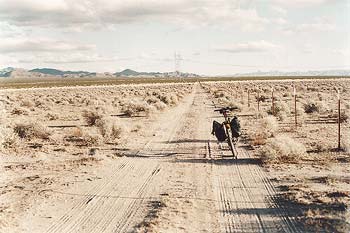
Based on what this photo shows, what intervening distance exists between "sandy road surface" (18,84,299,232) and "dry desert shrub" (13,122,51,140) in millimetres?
6888

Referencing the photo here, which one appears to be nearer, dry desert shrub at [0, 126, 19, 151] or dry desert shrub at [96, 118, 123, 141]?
dry desert shrub at [0, 126, 19, 151]

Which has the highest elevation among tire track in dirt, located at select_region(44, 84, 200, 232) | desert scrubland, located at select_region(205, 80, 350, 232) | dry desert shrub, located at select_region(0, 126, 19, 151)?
dry desert shrub, located at select_region(0, 126, 19, 151)

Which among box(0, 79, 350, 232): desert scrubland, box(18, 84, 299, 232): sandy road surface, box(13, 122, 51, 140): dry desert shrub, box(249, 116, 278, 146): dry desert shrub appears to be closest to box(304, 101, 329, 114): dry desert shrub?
box(249, 116, 278, 146): dry desert shrub

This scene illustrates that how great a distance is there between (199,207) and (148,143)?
9.92 metres

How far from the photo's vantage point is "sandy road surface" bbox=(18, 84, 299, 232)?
884cm

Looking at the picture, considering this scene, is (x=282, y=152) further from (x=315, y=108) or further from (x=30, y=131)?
(x=315, y=108)

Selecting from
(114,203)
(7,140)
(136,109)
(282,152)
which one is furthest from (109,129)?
(136,109)

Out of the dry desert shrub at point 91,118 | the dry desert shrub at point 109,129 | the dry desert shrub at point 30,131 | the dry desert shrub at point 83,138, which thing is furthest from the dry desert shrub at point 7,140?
the dry desert shrub at point 91,118

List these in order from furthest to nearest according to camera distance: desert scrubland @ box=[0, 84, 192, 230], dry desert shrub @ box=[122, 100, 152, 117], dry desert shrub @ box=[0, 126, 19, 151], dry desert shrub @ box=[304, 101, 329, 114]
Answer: dry desert shrub @ box=[122, 100, 152, 117]
dry desert shrub @ box=[304, 101, 329, 114]
dry desert shrub @ box=[0, 126, 19, 151]
desert scrubland @ box=[0, 84, 192, 230]

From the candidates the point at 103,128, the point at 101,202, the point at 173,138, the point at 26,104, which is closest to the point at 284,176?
the point at 101,202

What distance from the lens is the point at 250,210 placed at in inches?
377

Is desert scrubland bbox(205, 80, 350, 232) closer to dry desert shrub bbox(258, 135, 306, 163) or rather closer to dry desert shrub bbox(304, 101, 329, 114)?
dry desert shrub bbox(258, 135, 306, 163)

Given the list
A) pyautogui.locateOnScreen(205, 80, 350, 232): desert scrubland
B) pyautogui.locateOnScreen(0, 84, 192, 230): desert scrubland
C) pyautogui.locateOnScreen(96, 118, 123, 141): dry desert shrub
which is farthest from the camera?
pyautogui.locateOnScreen(96, 118, 123, 141): dry desert shrub

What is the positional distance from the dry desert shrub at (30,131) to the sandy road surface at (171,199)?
6.89 meters
